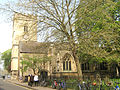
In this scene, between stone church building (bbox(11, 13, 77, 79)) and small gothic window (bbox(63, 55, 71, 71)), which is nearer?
stone church building (bbox(11, 13, 77, 79))

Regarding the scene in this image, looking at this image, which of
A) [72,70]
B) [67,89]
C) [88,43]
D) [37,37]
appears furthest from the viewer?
[72,70]

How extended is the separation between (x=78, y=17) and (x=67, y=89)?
293 inches

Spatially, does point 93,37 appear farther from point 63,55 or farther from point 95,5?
point 63,55

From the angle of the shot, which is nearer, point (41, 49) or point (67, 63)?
point (41, 49)

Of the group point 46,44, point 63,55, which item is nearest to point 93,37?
point 46,44

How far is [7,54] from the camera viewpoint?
8656 cm

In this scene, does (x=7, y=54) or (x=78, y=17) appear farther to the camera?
(x=7, y=54)

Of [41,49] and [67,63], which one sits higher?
[41,49]

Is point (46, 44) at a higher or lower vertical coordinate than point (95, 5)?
lower

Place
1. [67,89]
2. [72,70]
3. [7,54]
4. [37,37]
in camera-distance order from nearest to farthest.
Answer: [37,37] < [67,89] < [72,70] < [7,54]

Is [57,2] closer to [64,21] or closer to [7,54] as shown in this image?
[64,21]

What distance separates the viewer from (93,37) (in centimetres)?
1381

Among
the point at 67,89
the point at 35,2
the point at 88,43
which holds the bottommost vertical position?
the point at 67,89

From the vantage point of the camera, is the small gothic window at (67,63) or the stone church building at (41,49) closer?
the stone church building at (41,49)
